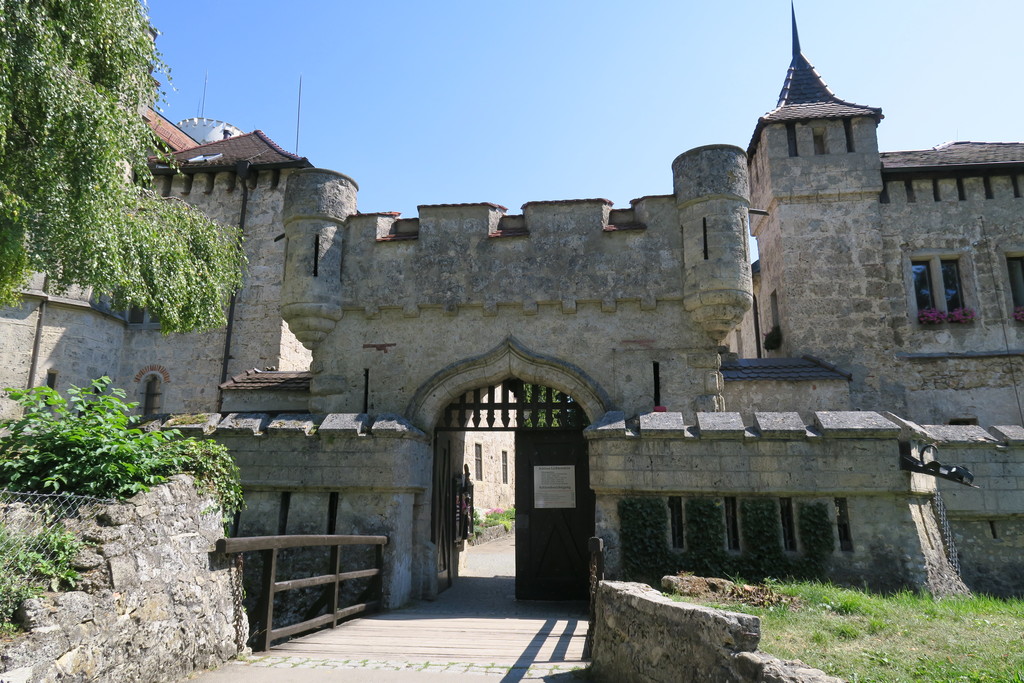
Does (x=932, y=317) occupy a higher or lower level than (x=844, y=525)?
higher

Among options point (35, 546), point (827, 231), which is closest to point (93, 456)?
point (35, 546)

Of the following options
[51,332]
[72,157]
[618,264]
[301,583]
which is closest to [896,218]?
A: [618,264]

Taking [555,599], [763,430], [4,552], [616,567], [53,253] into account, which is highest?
[53,253]

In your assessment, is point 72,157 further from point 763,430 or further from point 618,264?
point 763,430

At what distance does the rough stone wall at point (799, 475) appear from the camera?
7961 millimetres

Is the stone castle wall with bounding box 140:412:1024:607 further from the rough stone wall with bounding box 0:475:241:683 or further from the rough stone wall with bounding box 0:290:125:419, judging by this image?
the rough stone wall with bounding box 0:290:125:419

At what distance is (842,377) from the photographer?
12609mm

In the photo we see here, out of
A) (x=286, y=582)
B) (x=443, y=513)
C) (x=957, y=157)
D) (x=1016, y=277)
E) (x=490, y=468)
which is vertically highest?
(x=957, y=157)

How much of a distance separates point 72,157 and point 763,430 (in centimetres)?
878

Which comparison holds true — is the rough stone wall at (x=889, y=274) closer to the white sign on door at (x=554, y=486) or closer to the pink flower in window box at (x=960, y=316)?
the pink flower in window box at (x=960, y=316)

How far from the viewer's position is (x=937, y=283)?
14.4 meters

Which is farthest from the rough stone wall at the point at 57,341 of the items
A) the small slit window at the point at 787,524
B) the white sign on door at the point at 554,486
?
the small slit window at the point at 787,524

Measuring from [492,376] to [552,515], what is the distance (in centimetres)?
243

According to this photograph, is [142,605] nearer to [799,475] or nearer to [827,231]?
[799,475]
